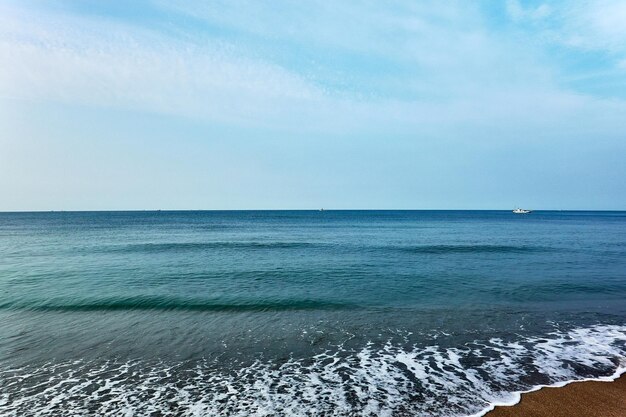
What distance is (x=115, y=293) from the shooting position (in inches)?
781

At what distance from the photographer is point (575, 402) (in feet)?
27.4

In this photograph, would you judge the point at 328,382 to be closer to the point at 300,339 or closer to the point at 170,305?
the point at 300,339

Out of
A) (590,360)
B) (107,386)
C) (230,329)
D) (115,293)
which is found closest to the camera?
(107,386)

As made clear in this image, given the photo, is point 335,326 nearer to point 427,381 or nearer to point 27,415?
point 427,381

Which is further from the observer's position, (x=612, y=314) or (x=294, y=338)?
(x=612, y=314)

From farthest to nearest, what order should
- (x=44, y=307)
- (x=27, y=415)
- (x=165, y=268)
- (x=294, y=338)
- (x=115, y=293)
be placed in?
1. (x=165, y=268)
2. (x=115, y=293)
3. (x=44, y=307)
4. (x=294, y=338)
5. (x=27, y=415)

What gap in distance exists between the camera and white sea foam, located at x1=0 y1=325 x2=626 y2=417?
27.5 feet

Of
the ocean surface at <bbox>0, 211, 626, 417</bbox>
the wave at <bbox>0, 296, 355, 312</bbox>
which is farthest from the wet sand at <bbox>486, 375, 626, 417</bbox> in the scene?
the wave at <bbox>0, 296, 355, 312</bbox>

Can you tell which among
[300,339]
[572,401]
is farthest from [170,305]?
[572,401]

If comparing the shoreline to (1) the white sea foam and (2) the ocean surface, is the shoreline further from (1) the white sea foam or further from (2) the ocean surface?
(2) the ocean surface

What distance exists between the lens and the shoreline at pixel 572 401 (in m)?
7.92

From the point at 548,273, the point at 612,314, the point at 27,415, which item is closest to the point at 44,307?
the point at 27,415

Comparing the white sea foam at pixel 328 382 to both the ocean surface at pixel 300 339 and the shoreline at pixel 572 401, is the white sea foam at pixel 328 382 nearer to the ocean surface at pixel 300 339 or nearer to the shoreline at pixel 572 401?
the ocean surface at pixel 300 339

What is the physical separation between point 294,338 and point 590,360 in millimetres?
9199
